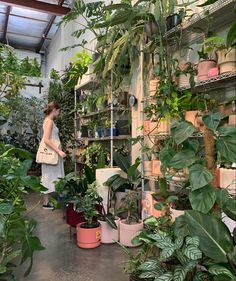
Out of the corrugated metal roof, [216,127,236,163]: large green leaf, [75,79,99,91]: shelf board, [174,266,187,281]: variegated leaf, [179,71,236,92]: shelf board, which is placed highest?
the corrugated metal roof

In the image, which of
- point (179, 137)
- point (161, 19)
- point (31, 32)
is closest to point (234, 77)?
point (161, 19)

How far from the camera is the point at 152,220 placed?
6.35ft

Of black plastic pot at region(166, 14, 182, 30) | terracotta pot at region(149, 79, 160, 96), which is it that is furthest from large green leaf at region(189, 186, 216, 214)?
black plastic pot at region(166, 14, 182, 30)

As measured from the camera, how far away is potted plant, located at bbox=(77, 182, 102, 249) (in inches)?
103

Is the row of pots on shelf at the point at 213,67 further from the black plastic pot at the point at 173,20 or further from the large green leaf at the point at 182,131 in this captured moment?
the large green leaf at the point at 182,131

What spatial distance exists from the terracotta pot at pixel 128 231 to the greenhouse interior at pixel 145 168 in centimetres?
1

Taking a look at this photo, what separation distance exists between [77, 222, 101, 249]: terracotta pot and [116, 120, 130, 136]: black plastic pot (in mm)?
1388

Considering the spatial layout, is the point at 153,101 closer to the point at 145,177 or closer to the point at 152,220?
the point at 145,177

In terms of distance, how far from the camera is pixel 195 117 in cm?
224

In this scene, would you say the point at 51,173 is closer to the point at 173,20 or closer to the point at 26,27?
the point at 173,20

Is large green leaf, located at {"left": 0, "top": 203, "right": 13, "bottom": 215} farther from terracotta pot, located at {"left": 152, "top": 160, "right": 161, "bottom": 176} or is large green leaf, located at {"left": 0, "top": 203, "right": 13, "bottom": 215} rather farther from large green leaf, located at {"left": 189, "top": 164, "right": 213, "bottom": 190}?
terracotta pot, located at {"left": 152, "top": 160, "right": 161, "bottom": 176}

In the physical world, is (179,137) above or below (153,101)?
below

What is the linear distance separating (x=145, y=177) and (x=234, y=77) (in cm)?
136

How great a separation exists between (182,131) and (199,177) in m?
0.28
